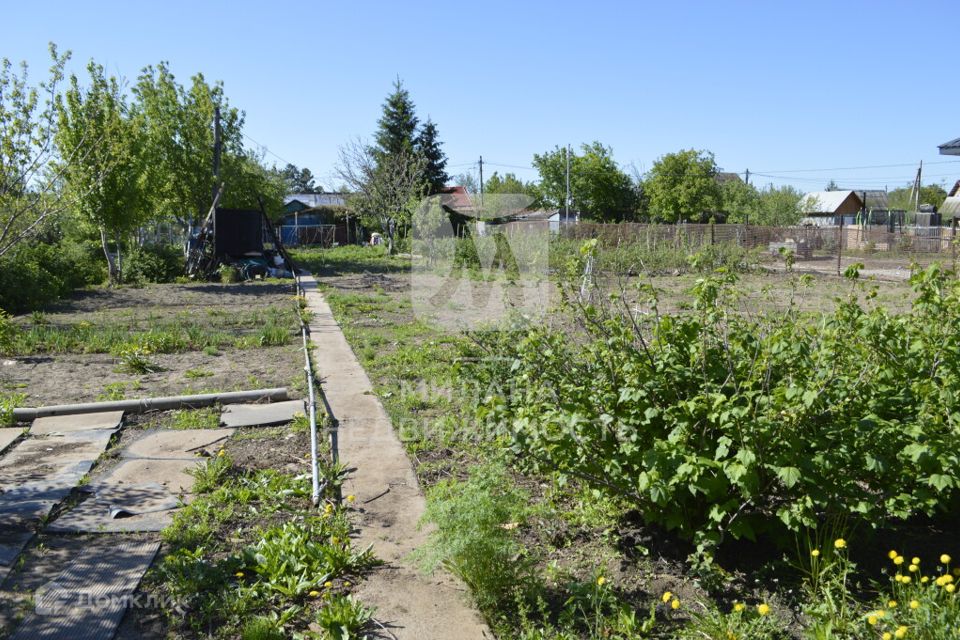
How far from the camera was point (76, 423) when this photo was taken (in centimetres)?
633

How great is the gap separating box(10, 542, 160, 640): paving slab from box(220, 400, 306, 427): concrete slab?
235cm

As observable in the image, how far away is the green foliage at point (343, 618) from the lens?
→ 9.82 feet

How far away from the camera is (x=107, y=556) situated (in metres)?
3.86

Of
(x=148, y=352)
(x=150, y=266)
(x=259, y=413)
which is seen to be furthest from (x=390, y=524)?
(x=150, y=266)

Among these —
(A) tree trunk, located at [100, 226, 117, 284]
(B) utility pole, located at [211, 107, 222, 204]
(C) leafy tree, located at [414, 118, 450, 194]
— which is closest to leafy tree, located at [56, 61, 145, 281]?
(A) tree trunk, located at [100, 226, 117, 284]

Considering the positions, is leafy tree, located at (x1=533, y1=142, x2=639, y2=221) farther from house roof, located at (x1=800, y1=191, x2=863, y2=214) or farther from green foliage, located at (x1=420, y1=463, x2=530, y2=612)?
green foliage, located at (x1=420, y1=463, x2=530, y2=612)

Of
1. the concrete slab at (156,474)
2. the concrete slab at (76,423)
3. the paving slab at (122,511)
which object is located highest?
the concrete slab at (76,423)

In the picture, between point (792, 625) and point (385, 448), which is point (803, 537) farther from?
point (385, 448)

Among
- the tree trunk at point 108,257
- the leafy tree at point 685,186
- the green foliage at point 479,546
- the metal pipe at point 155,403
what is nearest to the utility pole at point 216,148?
the tree trunk at point 108,257

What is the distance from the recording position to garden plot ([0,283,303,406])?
Result: 765 cm

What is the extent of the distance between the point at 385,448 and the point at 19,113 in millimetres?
7939

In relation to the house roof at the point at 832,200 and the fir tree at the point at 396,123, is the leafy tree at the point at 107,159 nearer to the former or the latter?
the fir tree at the point at 396,123

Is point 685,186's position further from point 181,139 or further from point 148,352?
point 148,352

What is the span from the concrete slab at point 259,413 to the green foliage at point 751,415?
3.14 metres
